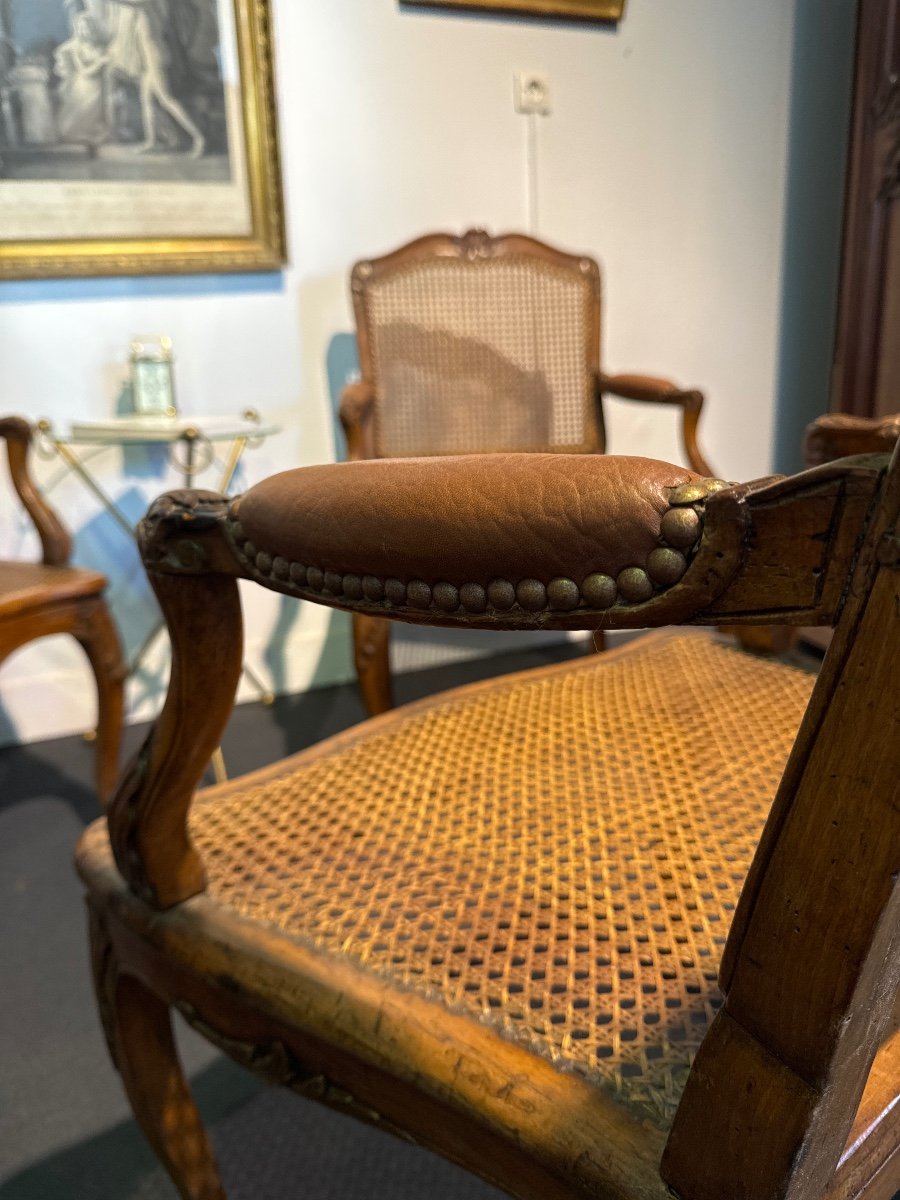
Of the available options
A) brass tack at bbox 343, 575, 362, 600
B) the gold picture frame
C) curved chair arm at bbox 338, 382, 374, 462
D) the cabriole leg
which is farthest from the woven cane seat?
the gold picture frame

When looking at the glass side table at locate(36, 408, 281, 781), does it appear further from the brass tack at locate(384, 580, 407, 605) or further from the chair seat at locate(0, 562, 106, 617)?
the brass tack at locate(384, 580, 407, 605)

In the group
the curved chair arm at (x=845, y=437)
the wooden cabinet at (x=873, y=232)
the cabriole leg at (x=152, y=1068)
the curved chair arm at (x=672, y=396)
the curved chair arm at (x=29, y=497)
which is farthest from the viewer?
the wooden cabinet at (x=873, y=232)

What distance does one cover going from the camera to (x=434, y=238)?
2.13 m

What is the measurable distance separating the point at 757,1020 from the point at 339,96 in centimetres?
245

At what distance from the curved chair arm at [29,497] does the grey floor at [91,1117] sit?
1.94ft

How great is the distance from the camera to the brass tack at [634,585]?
341 mm

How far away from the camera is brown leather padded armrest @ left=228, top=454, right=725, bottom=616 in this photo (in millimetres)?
341

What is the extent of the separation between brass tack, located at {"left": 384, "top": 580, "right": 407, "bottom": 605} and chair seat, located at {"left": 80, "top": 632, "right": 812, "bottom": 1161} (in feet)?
0.81

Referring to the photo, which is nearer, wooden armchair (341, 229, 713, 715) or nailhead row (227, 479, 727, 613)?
nailhead row (227, 479, 727, 613)

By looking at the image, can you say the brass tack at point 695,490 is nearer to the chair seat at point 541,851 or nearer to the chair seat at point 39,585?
the chair seat at point 541,851

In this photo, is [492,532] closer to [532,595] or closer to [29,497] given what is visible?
[532,595]

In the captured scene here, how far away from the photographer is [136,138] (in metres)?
2.13

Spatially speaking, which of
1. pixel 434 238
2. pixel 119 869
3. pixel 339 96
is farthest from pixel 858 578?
pixel 339 96

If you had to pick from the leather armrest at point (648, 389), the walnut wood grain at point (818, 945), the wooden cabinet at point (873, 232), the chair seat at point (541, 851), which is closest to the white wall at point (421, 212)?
the wooden cabinet at point (873, 232)
